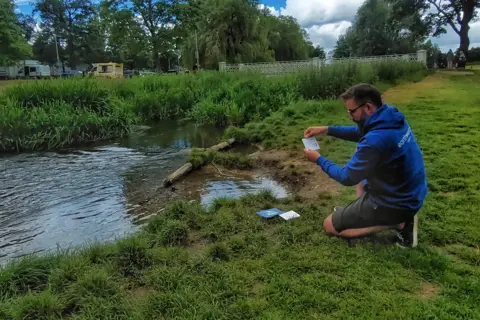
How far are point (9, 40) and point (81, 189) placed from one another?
35.9m

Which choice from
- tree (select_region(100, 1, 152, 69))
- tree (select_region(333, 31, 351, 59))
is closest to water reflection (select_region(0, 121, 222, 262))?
tree (select_region(100, 1, 152, 69))

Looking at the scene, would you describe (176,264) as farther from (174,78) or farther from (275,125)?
(174,78)

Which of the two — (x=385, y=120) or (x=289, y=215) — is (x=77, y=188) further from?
(x=385, y=120)

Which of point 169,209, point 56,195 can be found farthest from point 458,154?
point 56,195

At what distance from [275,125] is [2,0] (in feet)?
120

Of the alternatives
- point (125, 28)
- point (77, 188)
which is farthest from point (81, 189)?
point (125, 28)

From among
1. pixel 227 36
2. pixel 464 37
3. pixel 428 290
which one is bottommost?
pixel 428 290

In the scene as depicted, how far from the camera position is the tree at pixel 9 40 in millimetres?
32969

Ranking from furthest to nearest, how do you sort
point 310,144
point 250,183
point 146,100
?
point 146,100 < point 250,183 < point 310,144

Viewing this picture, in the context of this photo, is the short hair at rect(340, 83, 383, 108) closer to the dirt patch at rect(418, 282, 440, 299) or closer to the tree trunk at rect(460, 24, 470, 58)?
the dirt patch at rect(418, 282, 440, 299)

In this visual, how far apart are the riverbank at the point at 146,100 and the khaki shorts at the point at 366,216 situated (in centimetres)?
779

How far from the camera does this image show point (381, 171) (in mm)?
2729

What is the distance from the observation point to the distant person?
8.62 feet

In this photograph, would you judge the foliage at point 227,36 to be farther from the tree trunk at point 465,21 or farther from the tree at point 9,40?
the tree at point 9,40
